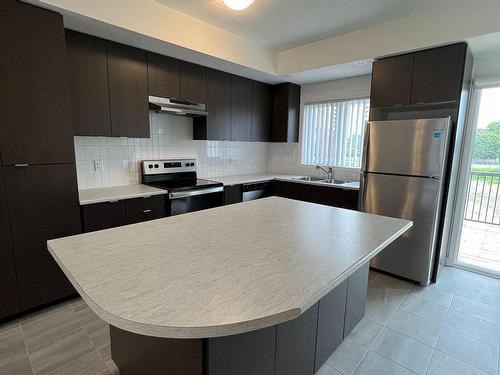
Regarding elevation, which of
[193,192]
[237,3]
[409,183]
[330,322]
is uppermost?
[237,3]

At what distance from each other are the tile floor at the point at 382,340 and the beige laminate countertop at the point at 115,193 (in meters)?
0.93

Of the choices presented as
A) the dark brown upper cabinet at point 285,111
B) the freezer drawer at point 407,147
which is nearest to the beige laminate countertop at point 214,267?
the freezer drawer at point 407,147

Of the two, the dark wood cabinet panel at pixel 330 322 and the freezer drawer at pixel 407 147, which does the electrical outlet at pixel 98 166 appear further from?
the freezer drawer at pixel 407 147

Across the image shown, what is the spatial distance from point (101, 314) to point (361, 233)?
124 cm

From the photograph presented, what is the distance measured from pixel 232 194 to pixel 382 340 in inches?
86.6

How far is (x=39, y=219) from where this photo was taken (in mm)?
2092

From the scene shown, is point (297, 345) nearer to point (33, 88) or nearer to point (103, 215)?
point (103, 215)

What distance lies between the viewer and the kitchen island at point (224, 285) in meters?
0.74

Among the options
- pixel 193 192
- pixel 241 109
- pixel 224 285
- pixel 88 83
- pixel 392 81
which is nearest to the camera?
pixel 224 285

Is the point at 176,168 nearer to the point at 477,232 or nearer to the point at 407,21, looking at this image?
the point at 407,21

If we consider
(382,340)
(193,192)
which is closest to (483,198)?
(382,340)

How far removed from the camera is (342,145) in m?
3.86

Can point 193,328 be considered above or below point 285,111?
below

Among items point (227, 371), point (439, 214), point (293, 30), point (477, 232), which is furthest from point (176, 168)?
point (477, 232)
